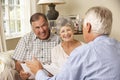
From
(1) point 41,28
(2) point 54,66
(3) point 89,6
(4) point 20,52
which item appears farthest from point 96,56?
(3) point 89,6

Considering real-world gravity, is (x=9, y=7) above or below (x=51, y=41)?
above

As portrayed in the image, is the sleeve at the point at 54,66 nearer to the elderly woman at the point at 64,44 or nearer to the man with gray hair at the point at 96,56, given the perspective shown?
the elderly woman at the point at 64,44

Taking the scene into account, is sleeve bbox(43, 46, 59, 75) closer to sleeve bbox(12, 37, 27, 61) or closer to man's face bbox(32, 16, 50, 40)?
man's face bbox(32, 16, 50, 40)

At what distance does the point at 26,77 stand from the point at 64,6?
237 centimetres

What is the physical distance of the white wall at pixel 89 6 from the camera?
3922 mm

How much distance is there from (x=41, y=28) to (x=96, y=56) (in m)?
1.35

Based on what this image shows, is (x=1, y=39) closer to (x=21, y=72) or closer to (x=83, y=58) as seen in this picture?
(x=21, y=72)

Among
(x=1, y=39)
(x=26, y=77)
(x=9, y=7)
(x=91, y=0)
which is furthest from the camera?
(x=91, y=0)

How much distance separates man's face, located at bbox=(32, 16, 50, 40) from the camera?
2.47 metres

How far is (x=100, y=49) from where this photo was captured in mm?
1220

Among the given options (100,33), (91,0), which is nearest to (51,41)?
(100,33)

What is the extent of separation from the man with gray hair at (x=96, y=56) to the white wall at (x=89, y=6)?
2.75 metres

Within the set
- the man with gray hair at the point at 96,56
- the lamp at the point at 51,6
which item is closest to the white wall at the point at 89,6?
the lamp at the point at 51,6

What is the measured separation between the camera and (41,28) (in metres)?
2.47
